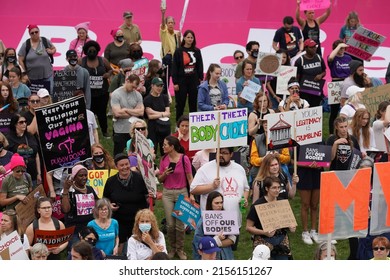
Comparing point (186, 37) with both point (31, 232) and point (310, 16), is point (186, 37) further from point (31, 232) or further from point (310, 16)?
point (31, 232)

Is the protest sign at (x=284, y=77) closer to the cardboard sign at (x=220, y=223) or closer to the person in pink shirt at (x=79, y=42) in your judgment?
the person in pink shirt at (x=79, y=42)

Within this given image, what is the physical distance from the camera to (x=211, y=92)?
20.7 metres

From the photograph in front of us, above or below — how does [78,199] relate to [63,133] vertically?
below

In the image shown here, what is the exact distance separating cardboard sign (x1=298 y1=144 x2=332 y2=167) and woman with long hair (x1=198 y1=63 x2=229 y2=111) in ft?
10.4

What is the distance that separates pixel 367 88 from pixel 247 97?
2.12 m

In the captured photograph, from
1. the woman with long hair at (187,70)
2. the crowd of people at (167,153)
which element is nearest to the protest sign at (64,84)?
the crowd of people at (167,153)

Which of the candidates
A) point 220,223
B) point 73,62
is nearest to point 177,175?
point 220,223

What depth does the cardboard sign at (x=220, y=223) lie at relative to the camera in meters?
15.4

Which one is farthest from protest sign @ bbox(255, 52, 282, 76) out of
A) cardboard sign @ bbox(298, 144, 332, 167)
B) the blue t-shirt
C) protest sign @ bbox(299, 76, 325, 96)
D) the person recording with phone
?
the blue t-shirt

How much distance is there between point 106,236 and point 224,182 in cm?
172

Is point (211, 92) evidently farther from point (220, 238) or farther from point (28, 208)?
point (220, 238)

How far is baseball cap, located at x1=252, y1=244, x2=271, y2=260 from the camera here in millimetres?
14500

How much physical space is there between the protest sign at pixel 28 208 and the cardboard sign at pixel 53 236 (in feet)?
0.83

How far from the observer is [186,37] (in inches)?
862
